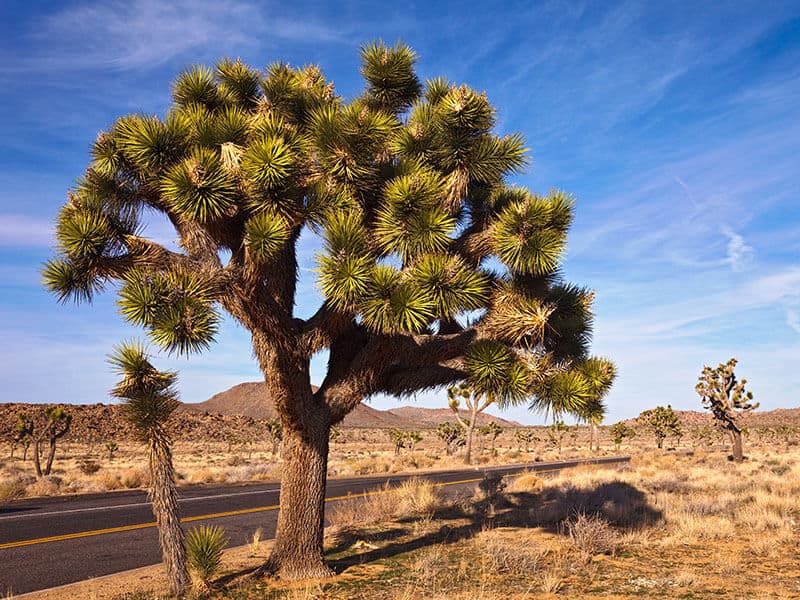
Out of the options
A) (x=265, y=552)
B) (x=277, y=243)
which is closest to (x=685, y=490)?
(x=265, y=552)

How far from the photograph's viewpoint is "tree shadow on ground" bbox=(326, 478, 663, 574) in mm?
10969

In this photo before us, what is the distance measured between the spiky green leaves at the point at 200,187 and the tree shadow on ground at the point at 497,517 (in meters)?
5.38

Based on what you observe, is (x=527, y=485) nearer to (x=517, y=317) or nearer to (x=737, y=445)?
(x=517, y=317)

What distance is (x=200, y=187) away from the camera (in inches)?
295

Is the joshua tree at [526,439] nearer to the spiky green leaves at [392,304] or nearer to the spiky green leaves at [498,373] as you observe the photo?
the spiky green leaves at [498,373]

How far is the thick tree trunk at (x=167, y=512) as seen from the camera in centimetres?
746

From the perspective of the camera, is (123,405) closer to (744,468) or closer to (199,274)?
(199,274)

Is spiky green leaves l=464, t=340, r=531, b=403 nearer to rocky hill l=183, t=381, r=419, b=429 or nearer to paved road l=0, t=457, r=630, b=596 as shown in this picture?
paved road l=0, t=457, r=630, b=596

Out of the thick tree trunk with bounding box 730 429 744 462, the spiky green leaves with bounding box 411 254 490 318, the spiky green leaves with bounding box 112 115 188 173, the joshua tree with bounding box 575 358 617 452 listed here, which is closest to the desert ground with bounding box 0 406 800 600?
the joshua tree with bounding box 575 358 617 452

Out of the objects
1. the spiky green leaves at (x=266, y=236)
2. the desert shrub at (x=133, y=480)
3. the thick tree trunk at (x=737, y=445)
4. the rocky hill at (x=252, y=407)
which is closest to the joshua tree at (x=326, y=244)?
the spiky green leaves at (x=266, y=236)

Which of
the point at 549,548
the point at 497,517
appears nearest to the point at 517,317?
the point at 549,548

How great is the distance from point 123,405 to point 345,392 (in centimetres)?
292

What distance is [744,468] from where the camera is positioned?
2655cm

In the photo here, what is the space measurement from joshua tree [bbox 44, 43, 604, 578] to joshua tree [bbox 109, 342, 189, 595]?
764mm
